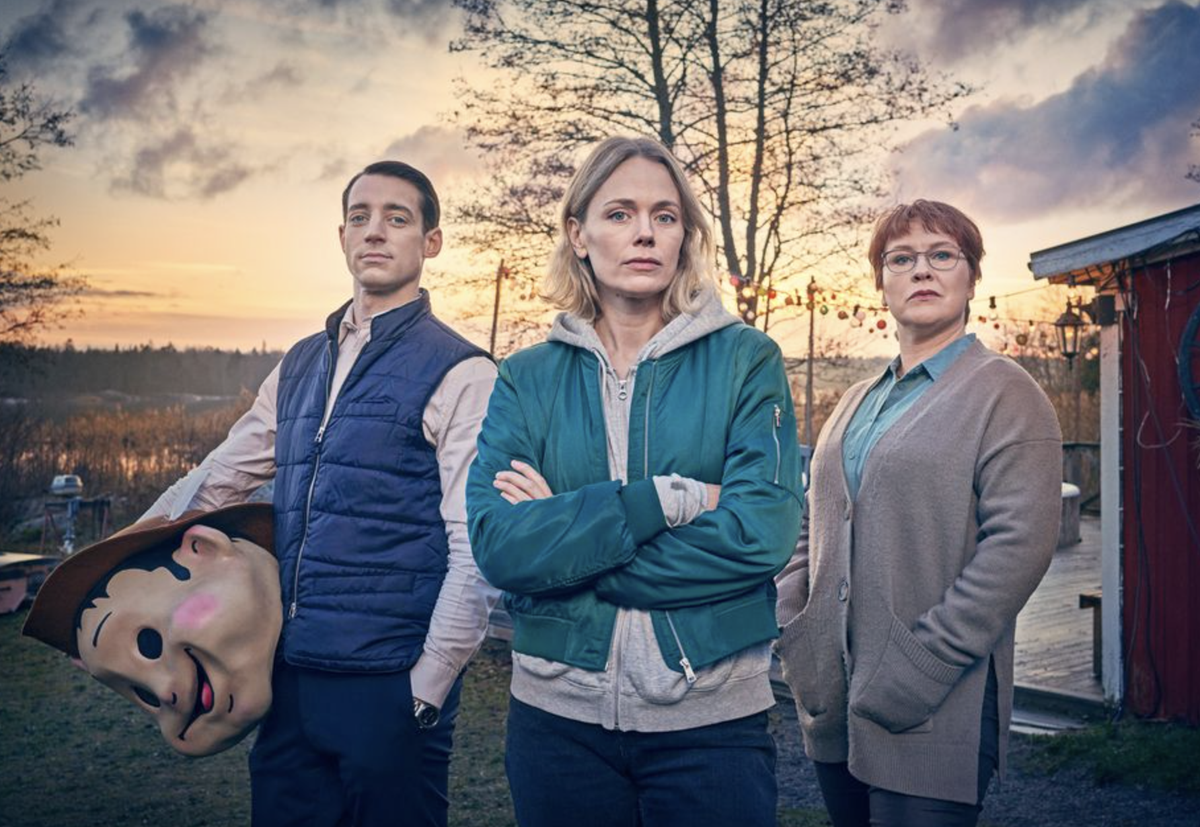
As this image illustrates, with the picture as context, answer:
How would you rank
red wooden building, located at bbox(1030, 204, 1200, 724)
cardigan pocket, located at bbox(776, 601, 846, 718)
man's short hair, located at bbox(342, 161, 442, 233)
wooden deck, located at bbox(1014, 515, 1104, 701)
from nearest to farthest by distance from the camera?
cardigan pocket, located at bbox(776, 601, 846, 718)
man's short hair, located at bbox(342, 161, 442, 233)
red wooden building, located at bbox(1030, 204, 1200, 724)
wooden deck, located at bbox(1014, 515, 1104, 701)

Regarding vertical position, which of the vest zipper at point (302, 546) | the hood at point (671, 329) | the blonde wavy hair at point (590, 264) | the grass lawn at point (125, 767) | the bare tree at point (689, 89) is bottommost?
the grass lawn at point (125, 767)

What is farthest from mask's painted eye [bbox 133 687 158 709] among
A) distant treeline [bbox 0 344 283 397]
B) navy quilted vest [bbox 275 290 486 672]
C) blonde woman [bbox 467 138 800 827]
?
distant treeline [bbox 0 344 283 397]

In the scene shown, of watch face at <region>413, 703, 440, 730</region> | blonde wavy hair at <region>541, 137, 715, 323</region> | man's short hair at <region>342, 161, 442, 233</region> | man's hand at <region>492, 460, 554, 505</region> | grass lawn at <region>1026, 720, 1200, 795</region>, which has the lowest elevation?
grass lawn at <region>1026, 720, 1200, 795</region>

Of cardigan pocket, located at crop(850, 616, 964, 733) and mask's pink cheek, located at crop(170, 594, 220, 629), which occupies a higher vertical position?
mask's pink cheek, located at crop(170, 594, 220, 629)

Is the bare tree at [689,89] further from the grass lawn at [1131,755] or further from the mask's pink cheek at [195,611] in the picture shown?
the mask's pink cheek at [195,611]

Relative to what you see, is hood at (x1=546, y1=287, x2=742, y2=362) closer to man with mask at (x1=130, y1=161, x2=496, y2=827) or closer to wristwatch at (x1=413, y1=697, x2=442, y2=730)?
man with mask at (x1=130, y1=161, x2=496, y2=827)

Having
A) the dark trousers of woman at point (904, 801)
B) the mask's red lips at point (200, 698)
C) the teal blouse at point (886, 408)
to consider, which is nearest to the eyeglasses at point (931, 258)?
the teal blouse at point (886, 408)

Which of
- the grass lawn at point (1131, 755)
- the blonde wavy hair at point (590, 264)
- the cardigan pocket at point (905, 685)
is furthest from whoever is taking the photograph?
the grass lawn at point (1131, 755)

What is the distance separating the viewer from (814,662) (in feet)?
8.54

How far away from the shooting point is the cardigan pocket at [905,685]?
2391mm

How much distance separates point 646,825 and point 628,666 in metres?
0.29

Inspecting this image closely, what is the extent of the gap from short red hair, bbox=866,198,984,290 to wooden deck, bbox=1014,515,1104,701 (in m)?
5.47

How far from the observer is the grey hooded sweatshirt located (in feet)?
6.56

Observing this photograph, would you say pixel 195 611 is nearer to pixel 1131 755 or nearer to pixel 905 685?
pixel 905 685
